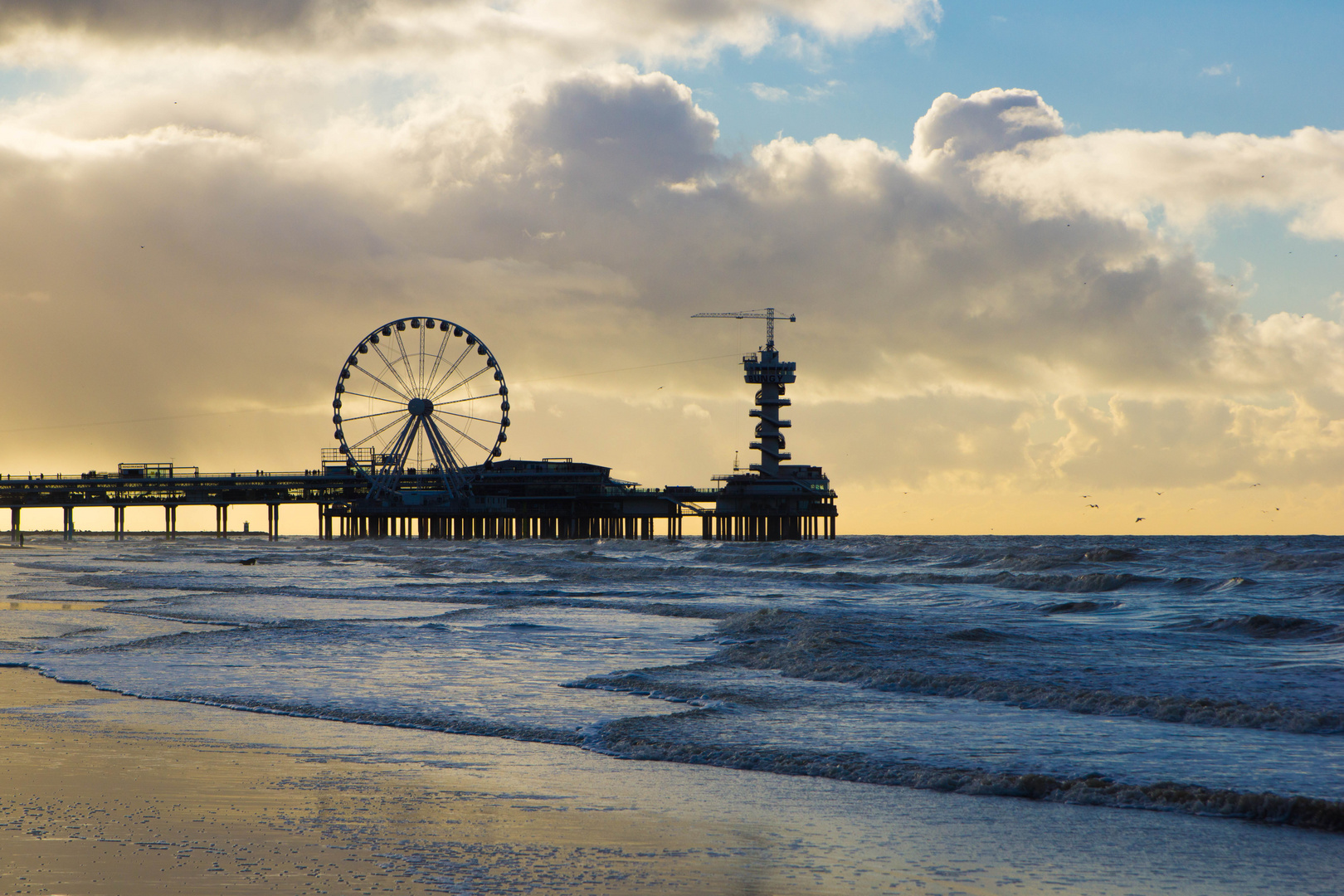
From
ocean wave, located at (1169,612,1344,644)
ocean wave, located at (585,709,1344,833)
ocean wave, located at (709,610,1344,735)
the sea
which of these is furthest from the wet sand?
ocean wave, located at (1169,612,1344,644)

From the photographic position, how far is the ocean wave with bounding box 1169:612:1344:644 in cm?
2114

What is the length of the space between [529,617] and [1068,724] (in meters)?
14.7

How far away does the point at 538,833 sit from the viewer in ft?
24.1

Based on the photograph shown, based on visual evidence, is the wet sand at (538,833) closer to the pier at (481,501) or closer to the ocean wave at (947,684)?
the ocean wave at (947,684)

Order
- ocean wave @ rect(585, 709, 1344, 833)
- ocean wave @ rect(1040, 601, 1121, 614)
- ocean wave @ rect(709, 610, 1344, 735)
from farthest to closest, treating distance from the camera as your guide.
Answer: ocean wave @ rect(1040, 601, 1121, 614) → ocean wave @ rect(709, 610, 1344, 735) → ocean wave @ rect(585, 709, 1344, 833)

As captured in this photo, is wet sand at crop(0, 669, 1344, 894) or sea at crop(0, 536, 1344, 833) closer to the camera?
wet sand at crop(0, 669, 1344, 894)

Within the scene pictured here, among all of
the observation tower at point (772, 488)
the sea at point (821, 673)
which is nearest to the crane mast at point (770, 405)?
the observation tower at point (772, 488)

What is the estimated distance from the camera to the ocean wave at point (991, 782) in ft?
26.8

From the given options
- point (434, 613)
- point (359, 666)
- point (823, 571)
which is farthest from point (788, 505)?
point (359, 666)

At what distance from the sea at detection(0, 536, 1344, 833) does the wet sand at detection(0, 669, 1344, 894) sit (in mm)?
784

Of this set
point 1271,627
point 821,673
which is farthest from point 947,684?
point 1271,627

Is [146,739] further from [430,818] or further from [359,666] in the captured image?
[359,666]

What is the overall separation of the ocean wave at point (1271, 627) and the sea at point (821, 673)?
0.08 meters

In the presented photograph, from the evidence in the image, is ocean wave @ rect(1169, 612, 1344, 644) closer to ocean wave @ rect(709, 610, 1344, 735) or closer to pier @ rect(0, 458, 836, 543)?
ocean wave @ rect(709, 610, 1344, 735)
